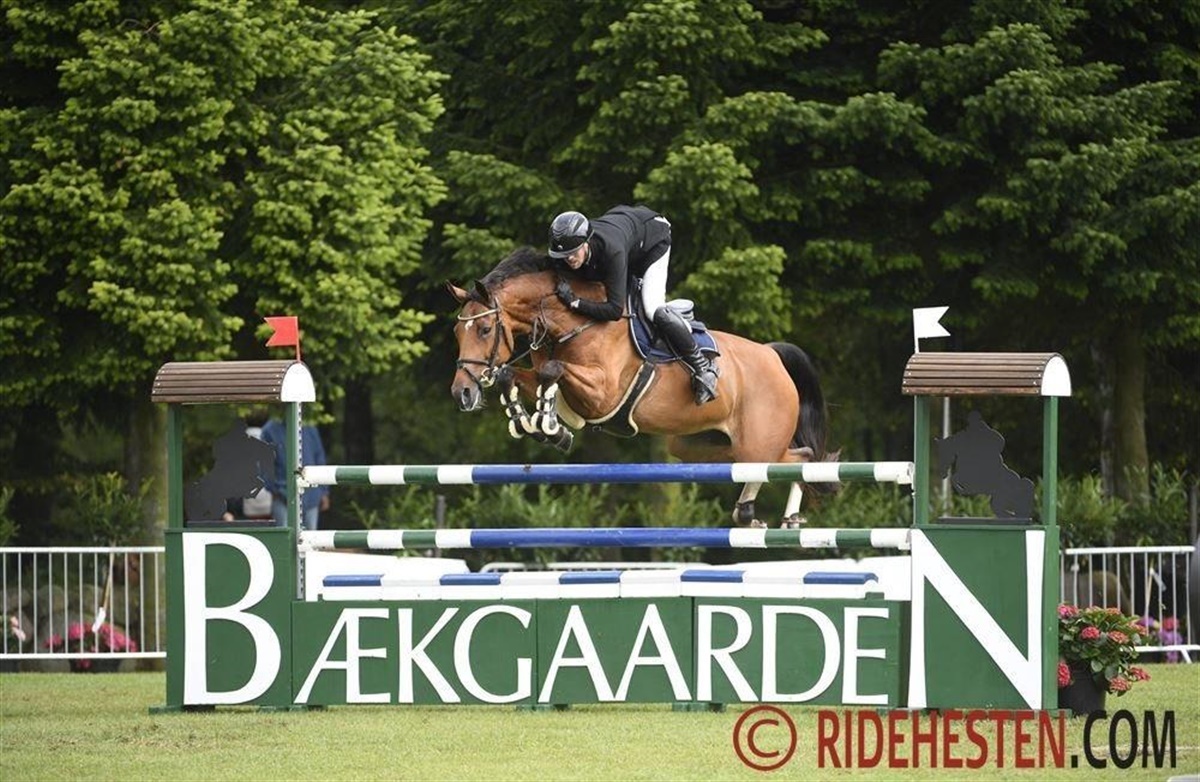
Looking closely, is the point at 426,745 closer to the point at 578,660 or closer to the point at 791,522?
the point at 578,660

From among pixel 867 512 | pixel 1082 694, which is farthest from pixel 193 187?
pixel 1082 694

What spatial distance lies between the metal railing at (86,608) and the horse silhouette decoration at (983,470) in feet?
22.1

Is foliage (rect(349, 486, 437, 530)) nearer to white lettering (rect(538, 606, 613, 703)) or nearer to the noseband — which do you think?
white lettering (rect(538, 606, 613, 703))

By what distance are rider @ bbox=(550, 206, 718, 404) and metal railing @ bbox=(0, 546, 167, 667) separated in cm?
570

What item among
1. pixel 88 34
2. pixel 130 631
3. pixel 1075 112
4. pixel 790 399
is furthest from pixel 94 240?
pixel 1075 112

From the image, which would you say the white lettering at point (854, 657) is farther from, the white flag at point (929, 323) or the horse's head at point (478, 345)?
the horse's head at point (478, 345)

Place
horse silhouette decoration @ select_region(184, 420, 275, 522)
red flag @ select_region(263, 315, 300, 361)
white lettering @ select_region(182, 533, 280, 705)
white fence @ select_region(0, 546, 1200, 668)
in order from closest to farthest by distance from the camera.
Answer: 1. white lettering @ select_region(182, 533, 280, 705)
2. horse silhouette decoration @ select_region(184, 420, 275, 522)
3. red flag @ select_region(263, 315, 300, 361)
4. white fence @ select_region(0, 546, 1200, 668)

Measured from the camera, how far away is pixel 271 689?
32.0ft

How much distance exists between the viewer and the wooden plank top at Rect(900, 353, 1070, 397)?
9016 mm

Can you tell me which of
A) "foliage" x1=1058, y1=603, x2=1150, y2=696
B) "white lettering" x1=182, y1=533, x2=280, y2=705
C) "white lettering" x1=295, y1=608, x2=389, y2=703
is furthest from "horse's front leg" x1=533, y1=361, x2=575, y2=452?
"foliage" x1=1058, y1=603, x2=1150, y2=696

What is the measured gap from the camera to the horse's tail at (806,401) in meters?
10.3

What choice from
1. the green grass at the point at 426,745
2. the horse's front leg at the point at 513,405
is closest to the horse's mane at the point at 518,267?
the horse's front leg at the point at 513,405

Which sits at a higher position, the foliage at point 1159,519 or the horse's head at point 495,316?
the horse's head at point 495,316

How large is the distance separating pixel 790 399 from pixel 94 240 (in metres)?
6.96
